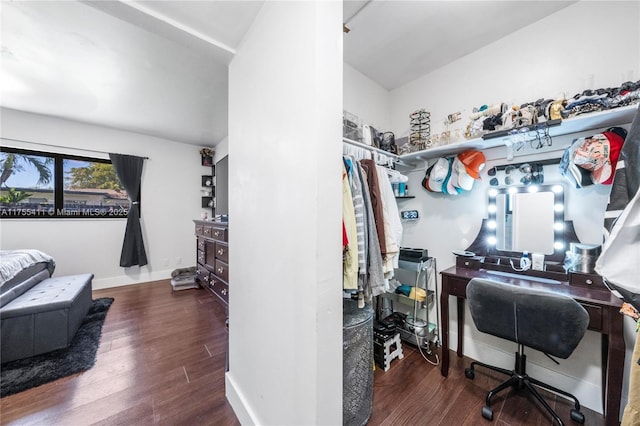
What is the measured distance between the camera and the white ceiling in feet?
4.13

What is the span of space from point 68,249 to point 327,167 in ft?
14.9

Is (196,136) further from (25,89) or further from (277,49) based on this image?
(277,49)

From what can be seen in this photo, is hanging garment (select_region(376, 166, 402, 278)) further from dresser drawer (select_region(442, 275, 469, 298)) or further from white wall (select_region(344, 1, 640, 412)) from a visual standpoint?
white wall (select_region(344, 1, 640, 412))

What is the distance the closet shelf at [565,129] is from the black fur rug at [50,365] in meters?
3.18

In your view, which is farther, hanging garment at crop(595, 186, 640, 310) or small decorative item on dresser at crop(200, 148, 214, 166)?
small decorative item on dresser at crop(200, 148, 214, 166)

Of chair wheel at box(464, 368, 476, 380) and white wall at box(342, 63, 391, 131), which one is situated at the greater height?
white wall at box(342, 63, 391, 131)

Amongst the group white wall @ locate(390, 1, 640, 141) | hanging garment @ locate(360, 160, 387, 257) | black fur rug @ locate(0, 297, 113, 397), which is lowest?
black fur rug @ locate(0, 297, 113, 397)

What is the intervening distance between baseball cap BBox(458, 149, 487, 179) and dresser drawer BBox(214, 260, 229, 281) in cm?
259

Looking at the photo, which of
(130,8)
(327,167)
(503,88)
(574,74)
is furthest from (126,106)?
(574,74)

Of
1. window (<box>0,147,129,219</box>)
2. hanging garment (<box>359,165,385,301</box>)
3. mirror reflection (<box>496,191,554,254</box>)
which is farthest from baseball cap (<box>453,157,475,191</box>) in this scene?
window (<box>0,147,129,219</box>)

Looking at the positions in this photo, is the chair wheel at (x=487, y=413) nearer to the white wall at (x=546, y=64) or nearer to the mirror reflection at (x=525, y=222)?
the mirror reflection at (x=525, y=222)

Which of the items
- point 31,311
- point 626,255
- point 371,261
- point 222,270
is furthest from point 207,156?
point 626,255

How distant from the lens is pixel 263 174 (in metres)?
1.15

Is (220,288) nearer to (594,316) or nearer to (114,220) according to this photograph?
(114,220)
